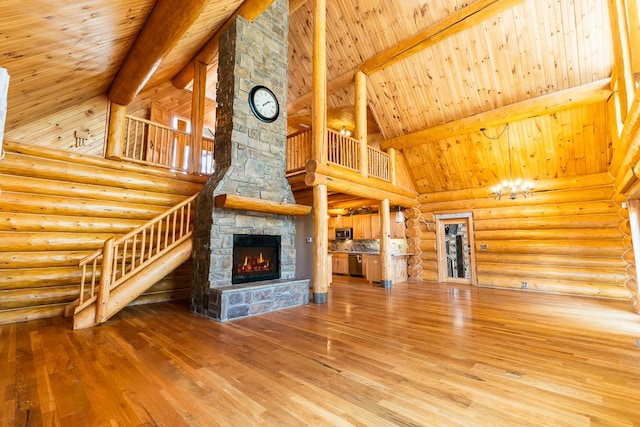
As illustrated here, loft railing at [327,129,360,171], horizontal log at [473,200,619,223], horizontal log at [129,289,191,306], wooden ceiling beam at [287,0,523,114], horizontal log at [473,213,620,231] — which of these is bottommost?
horizontal log at [129,289,191,306]

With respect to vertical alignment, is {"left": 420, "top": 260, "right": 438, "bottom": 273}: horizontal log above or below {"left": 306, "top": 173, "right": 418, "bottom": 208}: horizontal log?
below

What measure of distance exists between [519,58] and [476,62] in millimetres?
803

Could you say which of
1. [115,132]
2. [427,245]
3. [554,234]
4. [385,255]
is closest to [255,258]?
[385,255]

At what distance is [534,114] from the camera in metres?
6.22

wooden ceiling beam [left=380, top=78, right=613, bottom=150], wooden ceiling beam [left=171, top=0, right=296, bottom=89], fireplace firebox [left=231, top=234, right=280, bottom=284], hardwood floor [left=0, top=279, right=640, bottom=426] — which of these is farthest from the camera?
wooden ceiling beam [left=380, top=78, right=613, bottom=150]

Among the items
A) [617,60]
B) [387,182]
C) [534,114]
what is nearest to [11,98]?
[387,182]

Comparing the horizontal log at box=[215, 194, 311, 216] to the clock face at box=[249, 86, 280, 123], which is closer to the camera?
the horizontal log at box=[215, 194, 311, 216]

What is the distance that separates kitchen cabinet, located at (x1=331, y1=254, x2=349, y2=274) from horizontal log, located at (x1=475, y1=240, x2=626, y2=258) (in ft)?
14.5

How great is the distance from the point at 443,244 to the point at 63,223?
912 cm

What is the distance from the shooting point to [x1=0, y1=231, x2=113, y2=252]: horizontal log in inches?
163

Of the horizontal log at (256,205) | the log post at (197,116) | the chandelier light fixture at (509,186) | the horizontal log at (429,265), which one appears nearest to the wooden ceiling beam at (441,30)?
the chandelier light fixture at (509,186)

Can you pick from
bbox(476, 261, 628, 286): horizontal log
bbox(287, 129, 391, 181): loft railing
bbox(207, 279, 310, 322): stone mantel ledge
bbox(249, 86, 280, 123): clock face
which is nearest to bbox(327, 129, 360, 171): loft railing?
bbox(287, 129, 391, 181): loft railing

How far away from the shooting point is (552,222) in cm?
709

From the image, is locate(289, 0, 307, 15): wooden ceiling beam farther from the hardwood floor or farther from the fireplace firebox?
the hardwood floor
